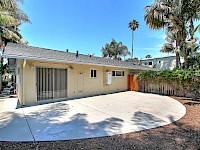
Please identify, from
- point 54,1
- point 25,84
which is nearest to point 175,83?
point 25,84

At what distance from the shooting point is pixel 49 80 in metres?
8.79

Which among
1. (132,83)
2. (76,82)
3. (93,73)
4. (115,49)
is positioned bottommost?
(132,83)

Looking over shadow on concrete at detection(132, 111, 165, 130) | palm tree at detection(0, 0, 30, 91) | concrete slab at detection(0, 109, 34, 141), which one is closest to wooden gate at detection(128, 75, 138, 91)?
shadow on concrete at detection(132, 111, 165, 130)

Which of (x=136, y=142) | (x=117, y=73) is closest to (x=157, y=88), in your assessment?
(x=117, y=73)

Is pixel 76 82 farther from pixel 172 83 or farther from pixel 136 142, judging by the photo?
pixel 172 83

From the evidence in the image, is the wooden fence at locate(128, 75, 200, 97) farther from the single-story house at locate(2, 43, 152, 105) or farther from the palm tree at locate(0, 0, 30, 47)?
the palm tree at locate(0, 0, 30, 47)

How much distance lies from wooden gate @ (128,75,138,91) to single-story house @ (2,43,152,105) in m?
3.30

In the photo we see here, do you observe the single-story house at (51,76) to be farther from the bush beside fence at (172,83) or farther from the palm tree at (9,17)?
the bush beside fence at (172,83)

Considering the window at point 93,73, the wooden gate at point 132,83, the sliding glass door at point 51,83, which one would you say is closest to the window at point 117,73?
the wooden gate at point 132,83

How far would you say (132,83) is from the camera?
1543 cm

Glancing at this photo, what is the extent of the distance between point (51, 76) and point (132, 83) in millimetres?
9578

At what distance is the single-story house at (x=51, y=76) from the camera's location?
789 centimetres

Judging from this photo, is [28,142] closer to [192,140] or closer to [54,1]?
[192,140]

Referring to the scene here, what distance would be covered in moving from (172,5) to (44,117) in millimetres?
15014
